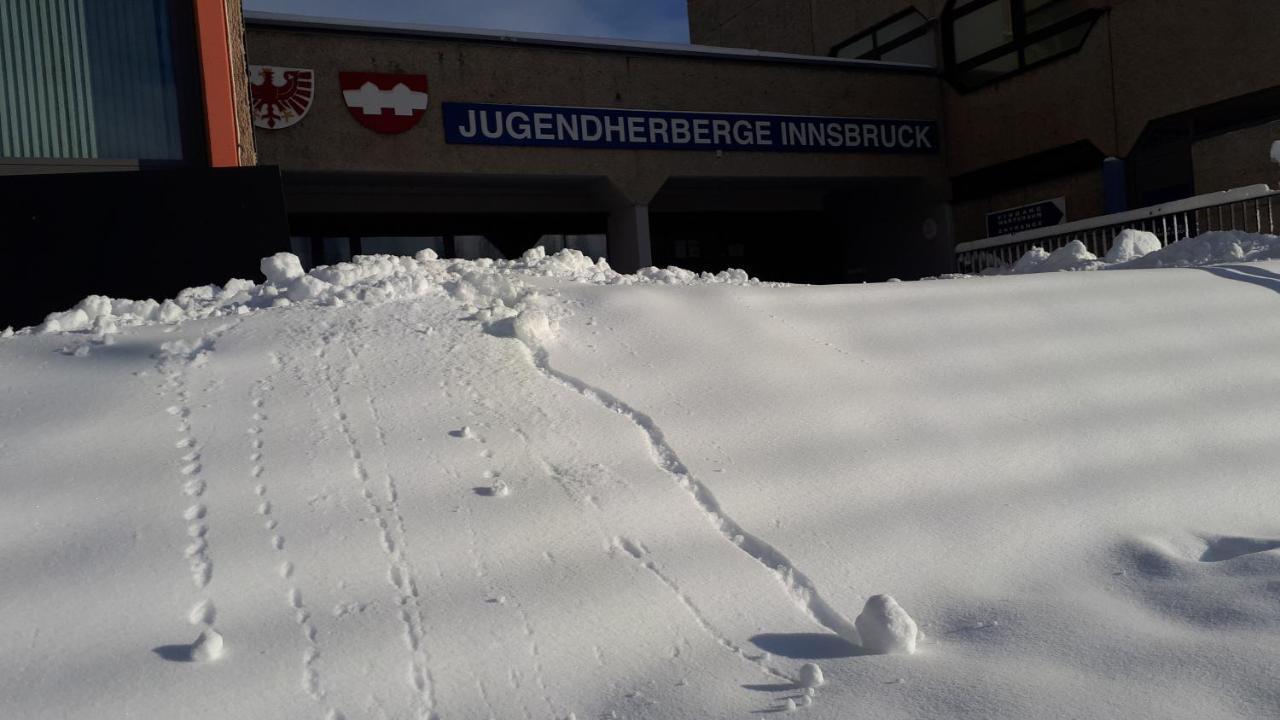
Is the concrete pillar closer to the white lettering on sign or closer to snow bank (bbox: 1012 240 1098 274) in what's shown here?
the white lettering on sign

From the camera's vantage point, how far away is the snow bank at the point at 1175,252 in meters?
5.63

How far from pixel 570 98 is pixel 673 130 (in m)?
1.36

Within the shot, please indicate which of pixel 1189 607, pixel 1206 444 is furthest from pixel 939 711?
pixel 1206 444

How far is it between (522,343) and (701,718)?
1495mm

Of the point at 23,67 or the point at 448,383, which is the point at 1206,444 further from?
the point at 23,67

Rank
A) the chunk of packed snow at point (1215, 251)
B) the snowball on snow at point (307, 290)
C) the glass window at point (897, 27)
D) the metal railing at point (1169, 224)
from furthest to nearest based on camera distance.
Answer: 1. the glass window at point (897, 27)
2. the metal railing at point (1169, 224)
3. the chunk of packed snow at point (1215, 251)
4. the snowball on snow at point (307, 290)

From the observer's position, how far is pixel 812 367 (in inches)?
121

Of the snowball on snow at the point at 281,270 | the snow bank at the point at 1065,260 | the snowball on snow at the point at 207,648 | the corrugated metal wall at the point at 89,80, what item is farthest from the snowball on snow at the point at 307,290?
the snow bank at the point at 1065,260

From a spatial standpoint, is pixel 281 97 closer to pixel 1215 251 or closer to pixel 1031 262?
pixel 1031 262

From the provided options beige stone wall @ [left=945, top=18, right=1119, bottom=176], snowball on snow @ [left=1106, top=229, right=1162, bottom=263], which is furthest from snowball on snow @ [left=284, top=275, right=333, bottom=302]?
beige stone wall @ [left=945, top=18, right=1119, bottom=176]

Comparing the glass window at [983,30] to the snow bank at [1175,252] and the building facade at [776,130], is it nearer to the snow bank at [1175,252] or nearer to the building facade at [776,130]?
the building facade at [776,130]

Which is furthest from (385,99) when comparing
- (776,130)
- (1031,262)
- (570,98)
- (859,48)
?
(859,48)

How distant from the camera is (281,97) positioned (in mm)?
10258

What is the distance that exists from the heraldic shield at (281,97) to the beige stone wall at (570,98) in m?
0.10
